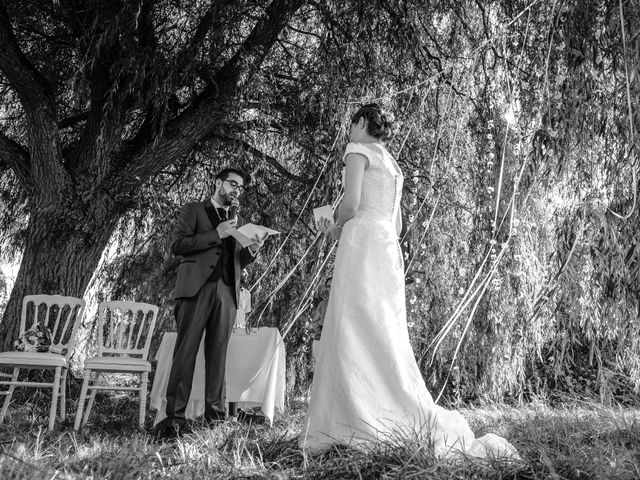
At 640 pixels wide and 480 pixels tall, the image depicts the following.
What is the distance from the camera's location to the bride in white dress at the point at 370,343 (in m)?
2.67

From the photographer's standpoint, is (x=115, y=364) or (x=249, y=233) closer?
(x=249, y=233)

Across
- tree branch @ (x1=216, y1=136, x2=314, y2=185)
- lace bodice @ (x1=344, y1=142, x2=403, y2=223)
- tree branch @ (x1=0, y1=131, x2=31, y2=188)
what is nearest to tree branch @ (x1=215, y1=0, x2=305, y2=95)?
tree branch @ (x1=216, y1=136, x2=314, y2=185)

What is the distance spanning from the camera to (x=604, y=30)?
3.18 meters

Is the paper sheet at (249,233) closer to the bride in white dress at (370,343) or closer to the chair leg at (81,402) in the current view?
the bride in white dress at (370,343)

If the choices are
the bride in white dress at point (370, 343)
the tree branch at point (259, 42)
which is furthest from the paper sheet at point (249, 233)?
the tree branch at point (259, 42)

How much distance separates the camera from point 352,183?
2.98 m

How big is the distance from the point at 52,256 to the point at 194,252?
81.3 inches

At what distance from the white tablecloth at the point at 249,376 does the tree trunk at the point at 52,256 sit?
1.33 m

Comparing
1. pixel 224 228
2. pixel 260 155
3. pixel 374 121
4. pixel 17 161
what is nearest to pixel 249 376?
pixel 224 228

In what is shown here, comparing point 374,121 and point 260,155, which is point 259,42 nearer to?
point 260,155

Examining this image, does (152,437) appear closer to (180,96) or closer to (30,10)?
(180,96)

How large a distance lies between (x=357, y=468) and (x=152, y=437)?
1755mm

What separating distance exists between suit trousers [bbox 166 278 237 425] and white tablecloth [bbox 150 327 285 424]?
511 millimetres

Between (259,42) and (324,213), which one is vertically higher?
(259,42)
